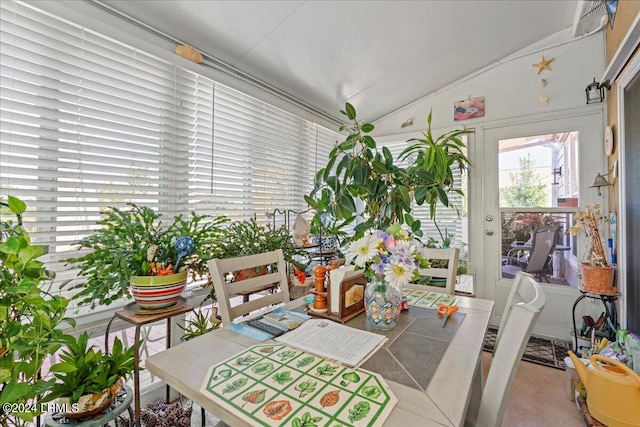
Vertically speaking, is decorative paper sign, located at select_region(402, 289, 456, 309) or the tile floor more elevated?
decorative paper sign, located at select_region(402, 289, 456, 309)

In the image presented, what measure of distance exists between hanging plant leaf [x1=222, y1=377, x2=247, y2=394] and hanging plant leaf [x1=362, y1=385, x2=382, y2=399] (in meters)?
0.30

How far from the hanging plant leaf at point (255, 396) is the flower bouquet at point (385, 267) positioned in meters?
0.52

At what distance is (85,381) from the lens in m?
A: 1.08

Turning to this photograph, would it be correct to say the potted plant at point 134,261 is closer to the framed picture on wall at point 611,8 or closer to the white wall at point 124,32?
the white wall at point 124,32

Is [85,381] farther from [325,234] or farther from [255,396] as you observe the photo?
[325,234]

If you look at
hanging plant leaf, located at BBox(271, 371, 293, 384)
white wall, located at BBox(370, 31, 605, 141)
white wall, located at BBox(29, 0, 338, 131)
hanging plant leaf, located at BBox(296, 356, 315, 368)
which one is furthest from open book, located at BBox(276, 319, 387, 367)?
white wall, located at BBox(370, 31, 605, 141)

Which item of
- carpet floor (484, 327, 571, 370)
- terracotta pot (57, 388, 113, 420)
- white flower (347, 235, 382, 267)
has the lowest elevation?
carpet floor (484, 327, 571, 370)

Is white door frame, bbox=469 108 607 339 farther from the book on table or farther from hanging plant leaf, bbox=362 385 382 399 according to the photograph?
hanging plant leaf, bbox=362 385 382 399

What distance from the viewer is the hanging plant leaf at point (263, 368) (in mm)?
784

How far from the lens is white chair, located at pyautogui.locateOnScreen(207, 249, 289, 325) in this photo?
1.22 metres

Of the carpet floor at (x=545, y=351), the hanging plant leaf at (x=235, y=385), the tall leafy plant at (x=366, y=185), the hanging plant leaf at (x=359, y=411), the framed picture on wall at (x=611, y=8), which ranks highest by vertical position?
the framed picture on wall at (x=611, y=8)

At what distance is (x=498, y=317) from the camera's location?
119 inches

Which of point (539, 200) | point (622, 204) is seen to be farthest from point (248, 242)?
point (539, 200)

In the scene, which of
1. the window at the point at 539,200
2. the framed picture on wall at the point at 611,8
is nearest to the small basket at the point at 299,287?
the window at the point at 539,200
